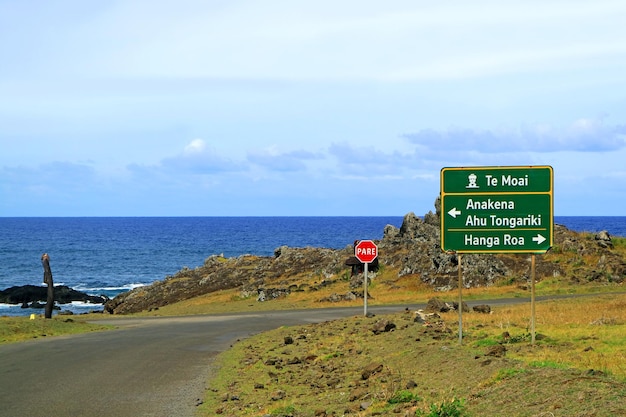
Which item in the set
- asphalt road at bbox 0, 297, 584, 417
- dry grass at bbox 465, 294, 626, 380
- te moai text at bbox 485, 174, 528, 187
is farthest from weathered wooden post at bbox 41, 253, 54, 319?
te moai text at bbox 485, 174, 528, 187

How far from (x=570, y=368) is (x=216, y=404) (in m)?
6.74

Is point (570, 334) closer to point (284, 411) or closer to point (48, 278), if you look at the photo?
point (284, 411)

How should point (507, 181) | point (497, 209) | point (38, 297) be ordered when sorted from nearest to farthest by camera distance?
point (507, 181)
point (497, 209)
point (38, 297)

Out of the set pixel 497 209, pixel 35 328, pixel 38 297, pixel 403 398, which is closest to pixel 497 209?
pixel 497 209

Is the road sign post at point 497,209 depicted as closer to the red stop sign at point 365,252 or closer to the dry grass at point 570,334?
the dry grass at point 570,334

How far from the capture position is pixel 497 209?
1758 centimetres

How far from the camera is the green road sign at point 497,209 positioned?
17344 mm

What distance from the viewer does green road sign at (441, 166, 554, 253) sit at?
17.3m

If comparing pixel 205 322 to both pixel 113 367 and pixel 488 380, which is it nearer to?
pixel 113 367

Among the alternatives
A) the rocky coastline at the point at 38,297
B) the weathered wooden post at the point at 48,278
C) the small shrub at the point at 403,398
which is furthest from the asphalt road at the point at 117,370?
the rocky coastline at the point at 38,297

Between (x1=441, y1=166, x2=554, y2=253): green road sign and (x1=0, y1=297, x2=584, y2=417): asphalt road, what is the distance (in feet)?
22.5

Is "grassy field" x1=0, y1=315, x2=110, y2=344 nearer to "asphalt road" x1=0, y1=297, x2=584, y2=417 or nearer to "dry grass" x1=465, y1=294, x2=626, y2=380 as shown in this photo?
"asphalt road" x1=0, y1=297, x2=584, y2=417

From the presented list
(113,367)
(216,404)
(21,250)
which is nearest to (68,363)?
(113,367)

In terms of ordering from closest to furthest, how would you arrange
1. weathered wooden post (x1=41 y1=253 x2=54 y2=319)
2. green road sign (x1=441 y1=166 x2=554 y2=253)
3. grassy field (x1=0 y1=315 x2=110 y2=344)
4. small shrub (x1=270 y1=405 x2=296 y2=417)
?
small shrub (x1=270 y1=405 x2=296 y2=417) < green road sign (x1=441 y1=166 x2=554 y2=253) < grassy field (x1=0 y1=315 x2=110 y2=344) < weathered wooden post (x1=41 y1=253 x2=54 y2=319)
